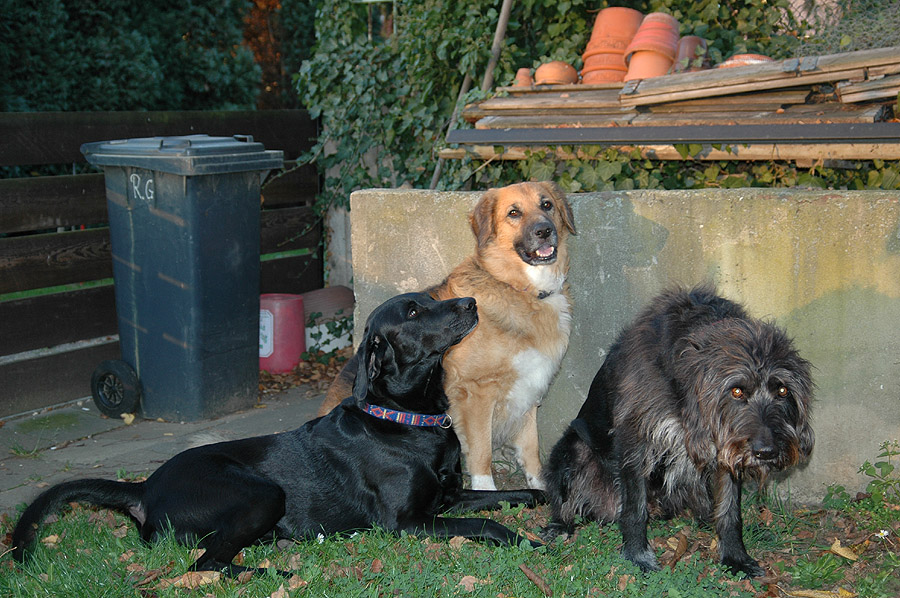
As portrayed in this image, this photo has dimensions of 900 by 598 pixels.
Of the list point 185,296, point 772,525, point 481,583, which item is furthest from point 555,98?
point 481,583

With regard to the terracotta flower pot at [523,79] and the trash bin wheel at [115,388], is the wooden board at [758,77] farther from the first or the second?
the trash bin wheel at [115,388]

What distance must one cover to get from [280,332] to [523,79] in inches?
116

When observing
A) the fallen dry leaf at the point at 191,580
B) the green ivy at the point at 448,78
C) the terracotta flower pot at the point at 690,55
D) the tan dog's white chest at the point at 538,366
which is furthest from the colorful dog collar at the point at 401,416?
the terracotta flower pot at the point at 690,55

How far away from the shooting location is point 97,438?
18.2 ft

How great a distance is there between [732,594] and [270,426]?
11.5 feet

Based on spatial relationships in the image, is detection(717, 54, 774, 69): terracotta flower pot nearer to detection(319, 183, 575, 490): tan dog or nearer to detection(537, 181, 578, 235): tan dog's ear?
detection(537, 181, 578, 235): tan dog's ear

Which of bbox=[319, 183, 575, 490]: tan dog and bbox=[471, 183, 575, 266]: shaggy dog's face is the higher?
bbox=[471, 183, 575, 266]: shaggy dog's face

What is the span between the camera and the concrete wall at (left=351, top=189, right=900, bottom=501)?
3783 millimetres

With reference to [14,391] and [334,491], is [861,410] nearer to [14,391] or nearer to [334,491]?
[334,491]

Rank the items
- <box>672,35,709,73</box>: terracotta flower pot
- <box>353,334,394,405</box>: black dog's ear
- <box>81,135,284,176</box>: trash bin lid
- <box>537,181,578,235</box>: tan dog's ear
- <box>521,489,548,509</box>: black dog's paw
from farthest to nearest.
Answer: <box>672,35,709,73</box>: terracotta flower pot → <box>81,135,284,176</box>: trash bin lid → <box>537,181,578,235</box>: tan dog's ear → <box>521,489,548,509</box>: black dog's paw → <box>353,334,394,405</box>: black dog's ear

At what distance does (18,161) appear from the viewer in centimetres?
595

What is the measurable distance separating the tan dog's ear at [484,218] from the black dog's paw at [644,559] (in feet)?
5.88

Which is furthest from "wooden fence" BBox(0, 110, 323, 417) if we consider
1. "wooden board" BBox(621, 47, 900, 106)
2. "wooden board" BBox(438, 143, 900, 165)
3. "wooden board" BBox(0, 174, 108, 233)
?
"wooden board" BBox(621, 47, 900, 106)

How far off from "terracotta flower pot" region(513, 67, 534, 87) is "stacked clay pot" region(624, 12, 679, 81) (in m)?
0.78
